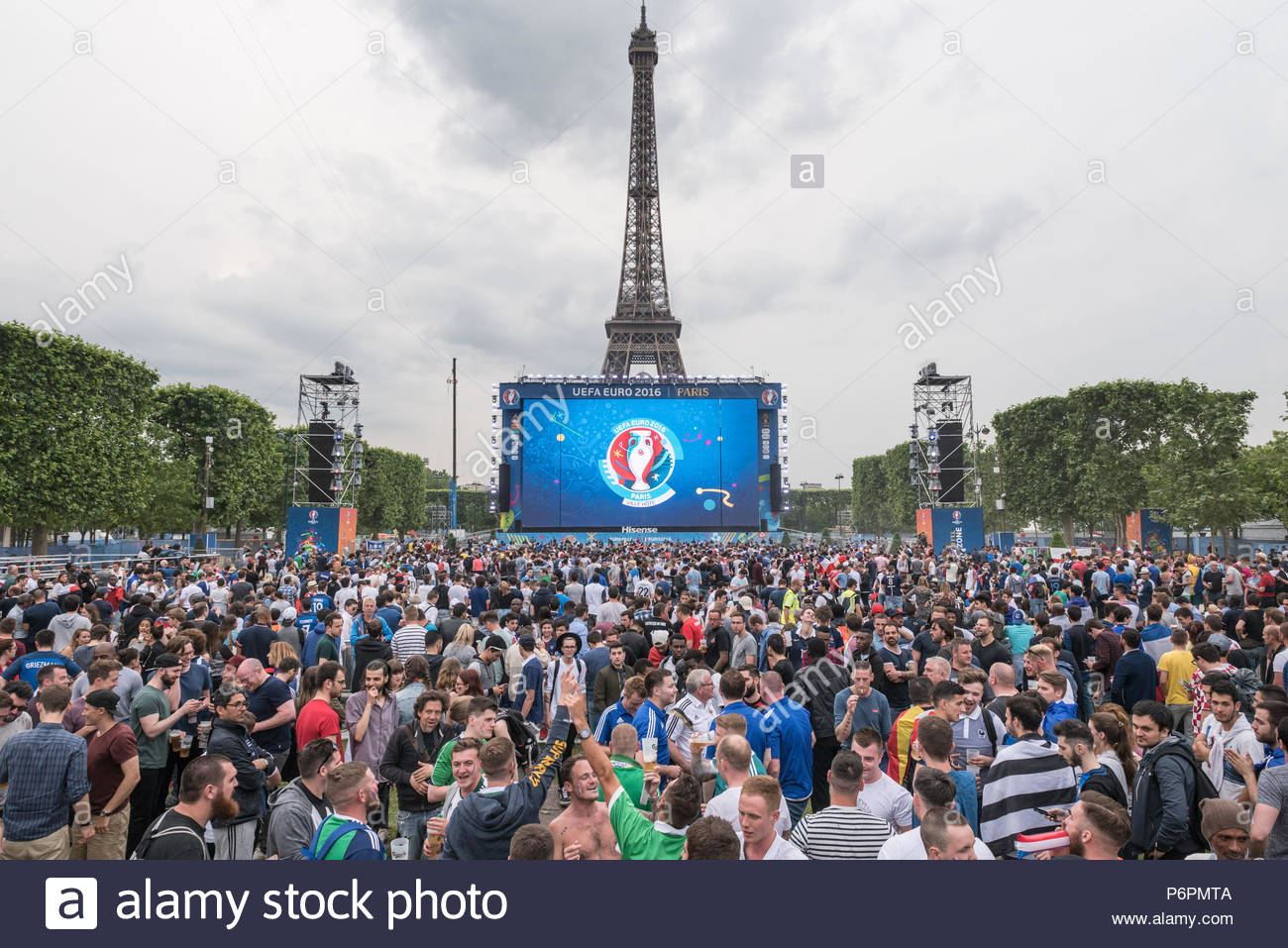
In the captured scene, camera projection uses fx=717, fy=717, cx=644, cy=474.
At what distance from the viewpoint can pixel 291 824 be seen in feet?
10.8

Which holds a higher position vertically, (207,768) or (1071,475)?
(1071,475)

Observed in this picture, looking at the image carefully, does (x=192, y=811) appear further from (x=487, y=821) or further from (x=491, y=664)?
(x=491, y=664)

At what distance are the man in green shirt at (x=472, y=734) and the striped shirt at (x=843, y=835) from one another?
5.83 feet

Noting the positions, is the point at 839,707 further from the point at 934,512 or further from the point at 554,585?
the point at 934,512

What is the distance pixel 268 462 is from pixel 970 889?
133 ft

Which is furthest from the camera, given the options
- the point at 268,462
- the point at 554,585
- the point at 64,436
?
the point at 268,462

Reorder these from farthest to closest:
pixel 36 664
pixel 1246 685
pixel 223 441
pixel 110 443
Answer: pixel 223 441
pixel 110 443
pixel 1246 685
pixel 36 664

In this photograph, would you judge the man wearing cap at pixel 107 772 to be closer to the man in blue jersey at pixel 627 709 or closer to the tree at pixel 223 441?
the man in blue jersey at pixel 627 709

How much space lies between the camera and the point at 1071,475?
3469 centimetres

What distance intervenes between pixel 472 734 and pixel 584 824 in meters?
1.21

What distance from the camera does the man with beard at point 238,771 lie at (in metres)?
4.03

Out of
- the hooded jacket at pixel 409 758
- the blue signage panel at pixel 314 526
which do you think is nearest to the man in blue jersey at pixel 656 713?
the hooded jacket at pixel 409 758

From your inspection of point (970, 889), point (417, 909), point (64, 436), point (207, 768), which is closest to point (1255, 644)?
point (970, 889)

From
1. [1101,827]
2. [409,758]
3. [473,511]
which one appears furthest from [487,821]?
[473,511]
